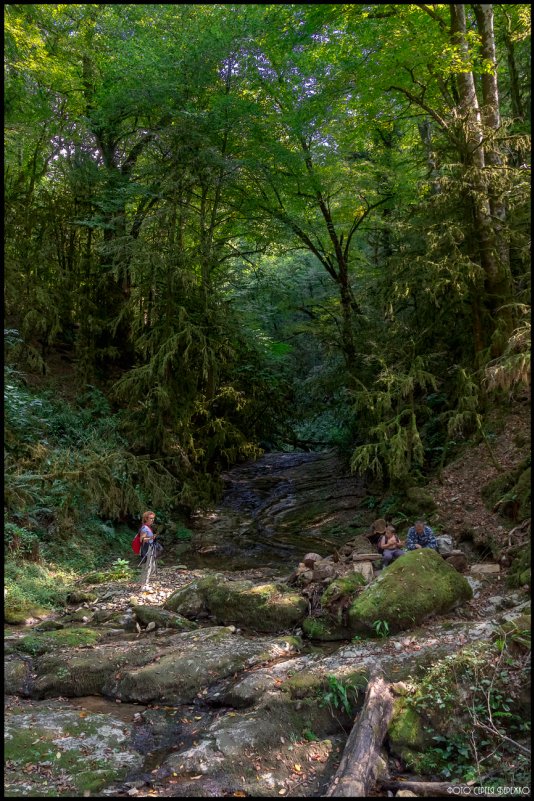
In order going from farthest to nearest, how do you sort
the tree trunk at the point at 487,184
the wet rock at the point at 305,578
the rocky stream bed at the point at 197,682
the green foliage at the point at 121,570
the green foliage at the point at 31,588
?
the tree trunk at the point at 487,184
the green foliage at the point at 121,570
the wet rock at the point at 305,578
the green foliage at the point at 31,588
the rocky stream bed at the point at 197,682

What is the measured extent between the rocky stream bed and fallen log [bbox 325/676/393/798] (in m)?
0.21

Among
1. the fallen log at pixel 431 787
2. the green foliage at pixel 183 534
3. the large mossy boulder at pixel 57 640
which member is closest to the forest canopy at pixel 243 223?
the green foliage at pixel 183 534

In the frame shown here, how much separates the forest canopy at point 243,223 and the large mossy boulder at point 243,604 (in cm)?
352

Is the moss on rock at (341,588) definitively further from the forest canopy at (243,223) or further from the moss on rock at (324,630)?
the forest canopy at (243,223)

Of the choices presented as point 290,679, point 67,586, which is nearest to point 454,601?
point 290,679

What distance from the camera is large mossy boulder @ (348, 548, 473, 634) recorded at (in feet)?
22.4

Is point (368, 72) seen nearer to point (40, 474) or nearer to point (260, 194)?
point (260, 194)

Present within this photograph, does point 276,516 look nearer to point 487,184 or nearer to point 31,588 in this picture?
point 31,588

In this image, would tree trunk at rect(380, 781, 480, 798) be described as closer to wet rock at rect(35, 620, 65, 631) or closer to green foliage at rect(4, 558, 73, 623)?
wet rock at rect(35, 620, 65, 631)

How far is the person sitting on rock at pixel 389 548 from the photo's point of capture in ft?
28.7

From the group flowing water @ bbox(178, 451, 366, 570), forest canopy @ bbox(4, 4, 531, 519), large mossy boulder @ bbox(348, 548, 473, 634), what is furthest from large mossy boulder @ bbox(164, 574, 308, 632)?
forest canopy @ bbox(4, 4, 531, 519)

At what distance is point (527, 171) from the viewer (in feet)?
34.8

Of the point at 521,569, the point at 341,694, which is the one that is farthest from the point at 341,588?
the point at 521,569

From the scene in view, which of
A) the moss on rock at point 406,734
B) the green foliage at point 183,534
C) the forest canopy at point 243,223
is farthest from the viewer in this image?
the green foliage at point 183,534
